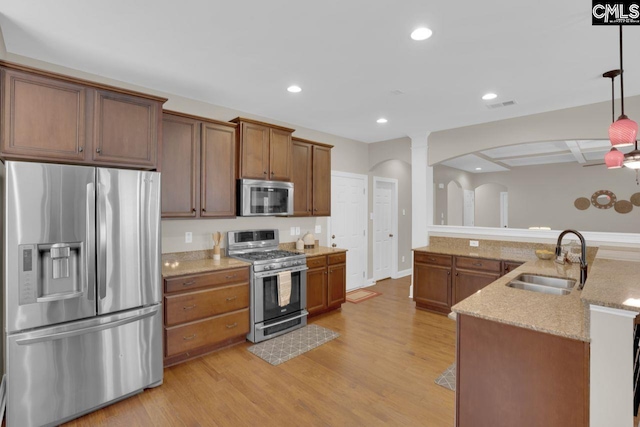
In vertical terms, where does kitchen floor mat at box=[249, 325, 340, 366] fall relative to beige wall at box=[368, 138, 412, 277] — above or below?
below

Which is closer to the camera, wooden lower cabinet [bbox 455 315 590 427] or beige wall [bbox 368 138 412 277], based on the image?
wooden lower cabinet [bbox 455 315 590 427]

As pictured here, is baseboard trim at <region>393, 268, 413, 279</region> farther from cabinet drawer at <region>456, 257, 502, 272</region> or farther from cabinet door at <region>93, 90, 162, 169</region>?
cabinet door at <region>93, 90, 162, 169</region>

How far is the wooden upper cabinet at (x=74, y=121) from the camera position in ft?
6.96

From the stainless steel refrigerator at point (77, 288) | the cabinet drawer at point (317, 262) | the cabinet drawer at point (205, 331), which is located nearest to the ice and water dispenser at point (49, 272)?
the stainless steel refrigerator at point (77, 288)

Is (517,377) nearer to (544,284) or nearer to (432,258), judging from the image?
(544,284)

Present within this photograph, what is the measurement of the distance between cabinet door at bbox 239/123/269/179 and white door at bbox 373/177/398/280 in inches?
112

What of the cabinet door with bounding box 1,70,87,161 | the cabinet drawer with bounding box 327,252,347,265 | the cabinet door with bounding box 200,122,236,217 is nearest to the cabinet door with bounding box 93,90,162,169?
the cabinet door with bounding box 1,70,87,161

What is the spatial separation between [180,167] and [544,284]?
364 centimetres

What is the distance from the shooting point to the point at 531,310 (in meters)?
1.77

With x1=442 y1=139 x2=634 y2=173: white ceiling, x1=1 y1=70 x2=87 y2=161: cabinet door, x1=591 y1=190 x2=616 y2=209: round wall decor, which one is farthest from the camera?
x1=591 y1=190 x2=616 y2=209: round wall decor

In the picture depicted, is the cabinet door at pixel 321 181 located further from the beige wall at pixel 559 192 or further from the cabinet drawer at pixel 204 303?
the beige wall at pixel 559 192

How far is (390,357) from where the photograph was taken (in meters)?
3.14

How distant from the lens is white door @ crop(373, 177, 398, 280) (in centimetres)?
625

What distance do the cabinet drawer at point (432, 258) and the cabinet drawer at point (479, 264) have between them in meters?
0.15
